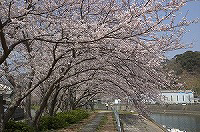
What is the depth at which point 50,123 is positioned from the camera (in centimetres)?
1409

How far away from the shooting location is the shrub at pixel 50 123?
13.0 meters

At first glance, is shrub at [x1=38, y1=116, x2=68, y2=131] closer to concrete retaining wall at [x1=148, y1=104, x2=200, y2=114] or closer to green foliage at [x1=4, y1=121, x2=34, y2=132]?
green foliage at [x1=4, y1=121, x2=34, y2=132]

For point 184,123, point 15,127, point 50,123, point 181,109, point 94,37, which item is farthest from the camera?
point 181,109

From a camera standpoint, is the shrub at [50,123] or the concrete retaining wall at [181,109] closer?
the shrub at [50,123]

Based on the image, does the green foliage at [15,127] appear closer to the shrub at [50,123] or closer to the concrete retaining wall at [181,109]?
the shrub at [50,123]

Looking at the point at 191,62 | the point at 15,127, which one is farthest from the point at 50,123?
the point at 191,62

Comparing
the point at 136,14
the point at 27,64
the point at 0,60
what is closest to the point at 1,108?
the point at 27,64

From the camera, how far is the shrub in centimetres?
1298

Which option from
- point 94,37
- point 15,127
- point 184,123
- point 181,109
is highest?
point 94,37

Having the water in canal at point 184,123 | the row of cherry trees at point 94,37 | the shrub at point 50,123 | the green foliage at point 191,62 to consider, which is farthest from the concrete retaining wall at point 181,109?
the row of cherry trees at point 94,37

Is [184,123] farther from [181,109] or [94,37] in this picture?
[94,37]

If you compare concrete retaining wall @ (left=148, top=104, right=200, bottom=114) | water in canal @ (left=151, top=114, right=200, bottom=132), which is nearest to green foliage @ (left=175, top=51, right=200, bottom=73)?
concrete retaining wall @ (left=148, top=104, right=200, bottom=114)

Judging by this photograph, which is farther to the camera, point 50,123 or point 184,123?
point 184,123

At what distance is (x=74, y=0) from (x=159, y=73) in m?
3.50
